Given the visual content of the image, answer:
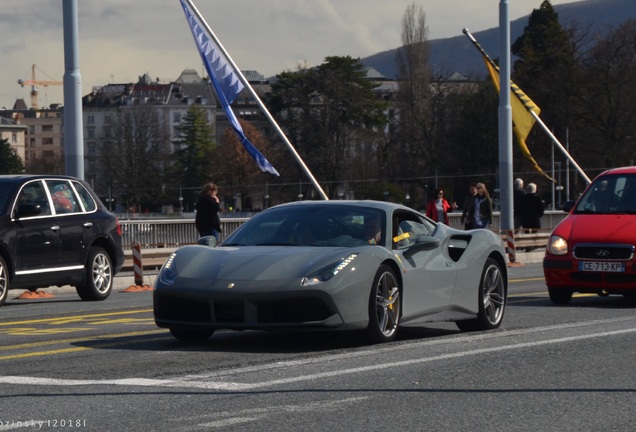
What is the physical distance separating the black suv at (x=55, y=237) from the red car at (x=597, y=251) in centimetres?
649

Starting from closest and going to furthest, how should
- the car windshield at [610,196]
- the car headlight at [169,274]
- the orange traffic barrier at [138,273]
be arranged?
the car headlight at [169,274]
the car windshield at [610,196]
the orange traffic barrier at [138,273]

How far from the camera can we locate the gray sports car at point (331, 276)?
1020 centimetres

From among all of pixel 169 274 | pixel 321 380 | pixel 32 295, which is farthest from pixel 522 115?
pixel 321 380

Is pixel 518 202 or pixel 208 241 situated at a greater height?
pixel 208 241

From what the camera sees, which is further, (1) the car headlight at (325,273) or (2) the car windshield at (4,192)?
(2) the car windshield at (4,192)

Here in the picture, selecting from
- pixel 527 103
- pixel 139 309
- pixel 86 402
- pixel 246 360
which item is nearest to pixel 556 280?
pixel 139 309

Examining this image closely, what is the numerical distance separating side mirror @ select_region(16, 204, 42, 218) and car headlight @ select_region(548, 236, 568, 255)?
264 inches

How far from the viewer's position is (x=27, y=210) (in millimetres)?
17250

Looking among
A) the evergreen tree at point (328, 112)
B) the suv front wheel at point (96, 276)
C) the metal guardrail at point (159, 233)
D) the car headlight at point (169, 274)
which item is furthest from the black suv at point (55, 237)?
the evergreen tree at point (328, 112)

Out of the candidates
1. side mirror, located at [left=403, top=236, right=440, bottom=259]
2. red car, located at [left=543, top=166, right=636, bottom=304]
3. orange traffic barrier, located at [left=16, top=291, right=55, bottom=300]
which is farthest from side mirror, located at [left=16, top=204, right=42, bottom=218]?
side mirror, located at [left=403, top=236, right=440, bottom=259]

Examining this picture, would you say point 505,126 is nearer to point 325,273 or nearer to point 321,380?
point 325,273

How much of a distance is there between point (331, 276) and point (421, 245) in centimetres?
143

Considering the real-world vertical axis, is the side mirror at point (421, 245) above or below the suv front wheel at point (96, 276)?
above

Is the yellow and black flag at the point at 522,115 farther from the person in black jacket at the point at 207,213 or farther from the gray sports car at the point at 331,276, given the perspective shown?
the gray sports car at the point at 331,276
